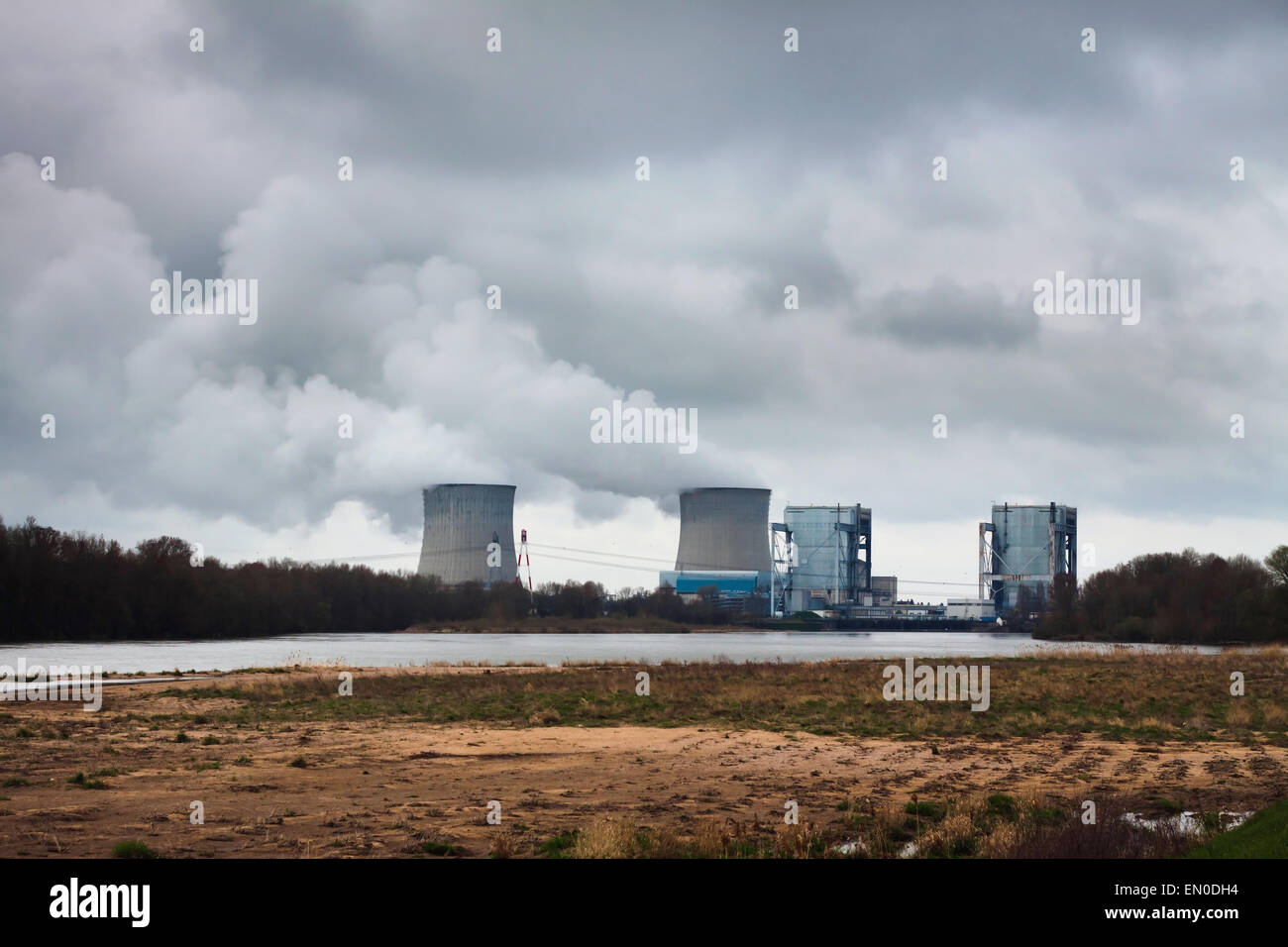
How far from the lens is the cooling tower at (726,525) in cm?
14050

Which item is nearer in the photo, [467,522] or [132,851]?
[132,851]

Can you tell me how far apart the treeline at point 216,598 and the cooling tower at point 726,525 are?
4158 centimetres

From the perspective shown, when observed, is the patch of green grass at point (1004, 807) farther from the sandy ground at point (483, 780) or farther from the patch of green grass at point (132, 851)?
the patch of green grass at point (132, 851)

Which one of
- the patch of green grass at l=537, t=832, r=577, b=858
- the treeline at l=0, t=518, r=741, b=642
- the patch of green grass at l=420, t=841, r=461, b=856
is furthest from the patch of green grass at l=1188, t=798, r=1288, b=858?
the treeline at l=0, t=518, r=741, b=642

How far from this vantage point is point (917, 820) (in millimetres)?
16609

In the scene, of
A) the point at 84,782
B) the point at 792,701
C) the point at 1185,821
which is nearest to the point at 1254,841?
the point at 1185,821

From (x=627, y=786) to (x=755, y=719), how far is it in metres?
13.3

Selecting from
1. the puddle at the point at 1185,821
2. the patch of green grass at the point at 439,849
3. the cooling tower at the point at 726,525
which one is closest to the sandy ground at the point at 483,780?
the patch of green grass at the point at 439,849

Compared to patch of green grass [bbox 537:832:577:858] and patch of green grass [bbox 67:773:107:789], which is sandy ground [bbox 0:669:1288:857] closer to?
patch of green grass [bbox 67:773:107:789]

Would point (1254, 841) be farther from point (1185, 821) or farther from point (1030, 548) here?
point (1030, 548)

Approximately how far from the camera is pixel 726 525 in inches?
5581

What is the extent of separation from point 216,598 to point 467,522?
27977 mm
